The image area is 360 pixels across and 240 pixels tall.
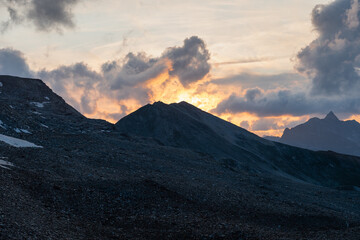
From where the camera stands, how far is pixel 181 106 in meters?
183

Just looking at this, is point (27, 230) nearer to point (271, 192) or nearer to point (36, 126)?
point (271, 192)

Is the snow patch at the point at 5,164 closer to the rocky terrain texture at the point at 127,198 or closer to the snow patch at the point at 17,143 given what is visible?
the rocky terrain texture at the point at 127,198

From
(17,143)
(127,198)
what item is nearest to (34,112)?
(17,143)

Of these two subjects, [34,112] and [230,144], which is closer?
[34,112]

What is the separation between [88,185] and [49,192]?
553 centimetres

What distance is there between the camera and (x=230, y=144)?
475 ft

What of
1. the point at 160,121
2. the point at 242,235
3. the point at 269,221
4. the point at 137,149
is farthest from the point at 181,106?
the point at 242,235

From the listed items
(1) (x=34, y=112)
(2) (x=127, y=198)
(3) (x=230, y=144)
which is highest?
(3) (x=230, y=144)

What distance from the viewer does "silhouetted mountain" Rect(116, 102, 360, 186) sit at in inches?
5517

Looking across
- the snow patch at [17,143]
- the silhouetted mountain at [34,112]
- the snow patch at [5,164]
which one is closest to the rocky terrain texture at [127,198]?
the snow patch at [5,164]

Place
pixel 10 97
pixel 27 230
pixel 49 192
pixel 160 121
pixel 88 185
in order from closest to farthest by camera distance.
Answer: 1. pixel 27 230
2. pixel 49 192
3. pixel 88 185
4. pixel 10 97
5. pixel 160 121

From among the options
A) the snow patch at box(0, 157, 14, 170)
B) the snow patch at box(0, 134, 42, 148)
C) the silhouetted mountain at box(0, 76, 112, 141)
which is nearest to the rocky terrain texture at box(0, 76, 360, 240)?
the snow patch at box(0, 157, 14, 170)

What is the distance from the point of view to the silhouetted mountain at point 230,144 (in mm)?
140138

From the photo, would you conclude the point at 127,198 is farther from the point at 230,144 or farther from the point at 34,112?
the point at 230,144
